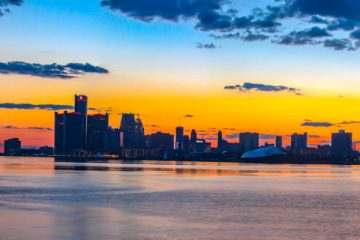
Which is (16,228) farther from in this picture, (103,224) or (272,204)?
(272,204)

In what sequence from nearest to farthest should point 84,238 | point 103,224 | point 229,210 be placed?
point 84,238 < point 103,224 < point 229,210

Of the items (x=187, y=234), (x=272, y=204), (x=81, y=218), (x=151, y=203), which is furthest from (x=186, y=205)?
(x=187, y=234)

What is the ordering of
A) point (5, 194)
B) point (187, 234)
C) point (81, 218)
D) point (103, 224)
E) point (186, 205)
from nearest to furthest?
point (187, 234), point (103, 224), point (81, 218), point (186, 205), point (5, 194)

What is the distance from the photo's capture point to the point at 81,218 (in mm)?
43000

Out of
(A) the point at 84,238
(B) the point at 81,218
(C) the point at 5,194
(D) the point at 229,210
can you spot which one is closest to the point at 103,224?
(B) the point at 81,218

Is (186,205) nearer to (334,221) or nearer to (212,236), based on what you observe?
(334,221)

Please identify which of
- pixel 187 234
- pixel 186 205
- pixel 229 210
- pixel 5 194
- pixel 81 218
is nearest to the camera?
pixel 187 234

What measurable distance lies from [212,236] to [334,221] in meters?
13.1

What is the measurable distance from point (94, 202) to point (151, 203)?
18.4 feet

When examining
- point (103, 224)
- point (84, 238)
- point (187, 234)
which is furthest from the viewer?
point (103, 224)

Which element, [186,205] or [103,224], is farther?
[186,205]

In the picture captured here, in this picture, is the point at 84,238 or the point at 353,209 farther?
the point at 353,209

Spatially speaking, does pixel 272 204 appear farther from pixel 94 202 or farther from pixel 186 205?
pixel 94 202

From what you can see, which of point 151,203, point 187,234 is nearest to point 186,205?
point 151,203
